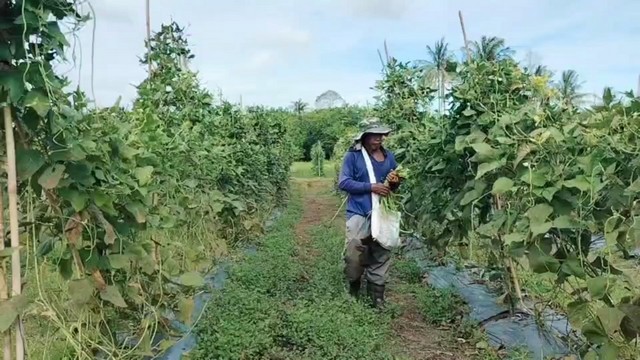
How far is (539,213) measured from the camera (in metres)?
2.50

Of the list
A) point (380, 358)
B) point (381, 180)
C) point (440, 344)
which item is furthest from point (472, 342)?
point (381, 180)

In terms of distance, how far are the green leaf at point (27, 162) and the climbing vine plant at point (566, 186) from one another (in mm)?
1769

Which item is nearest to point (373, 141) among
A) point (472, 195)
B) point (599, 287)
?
point (472, 195)

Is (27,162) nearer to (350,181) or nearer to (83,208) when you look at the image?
(83,208)

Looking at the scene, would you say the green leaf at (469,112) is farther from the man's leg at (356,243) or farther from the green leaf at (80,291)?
the green leaf at (80,291)

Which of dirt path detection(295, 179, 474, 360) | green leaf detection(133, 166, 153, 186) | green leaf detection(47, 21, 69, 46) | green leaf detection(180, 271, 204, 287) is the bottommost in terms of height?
dirt path detection(295, 179, 474, 360)

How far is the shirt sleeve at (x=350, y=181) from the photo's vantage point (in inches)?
177

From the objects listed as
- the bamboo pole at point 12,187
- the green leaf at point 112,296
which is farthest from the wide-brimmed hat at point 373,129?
the bamboo pole at point 12,187

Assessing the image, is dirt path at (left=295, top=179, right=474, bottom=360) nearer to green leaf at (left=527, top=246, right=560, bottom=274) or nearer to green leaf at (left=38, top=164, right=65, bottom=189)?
green leaf at (left=527, top=246, right=560, bottom=274)

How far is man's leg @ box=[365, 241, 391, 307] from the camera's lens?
465 cm

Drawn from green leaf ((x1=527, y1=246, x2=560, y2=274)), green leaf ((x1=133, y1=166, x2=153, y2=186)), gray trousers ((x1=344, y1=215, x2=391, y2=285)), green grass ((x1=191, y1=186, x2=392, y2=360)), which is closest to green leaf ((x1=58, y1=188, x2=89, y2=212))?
green leaf ((x1=133, y1=166, x2=153, y2=186))

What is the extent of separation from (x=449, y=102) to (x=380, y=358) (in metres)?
1.62

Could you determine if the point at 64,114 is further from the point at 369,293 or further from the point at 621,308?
the point at 369,293

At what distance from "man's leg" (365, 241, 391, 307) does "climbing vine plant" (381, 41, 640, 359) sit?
43.1 inches
